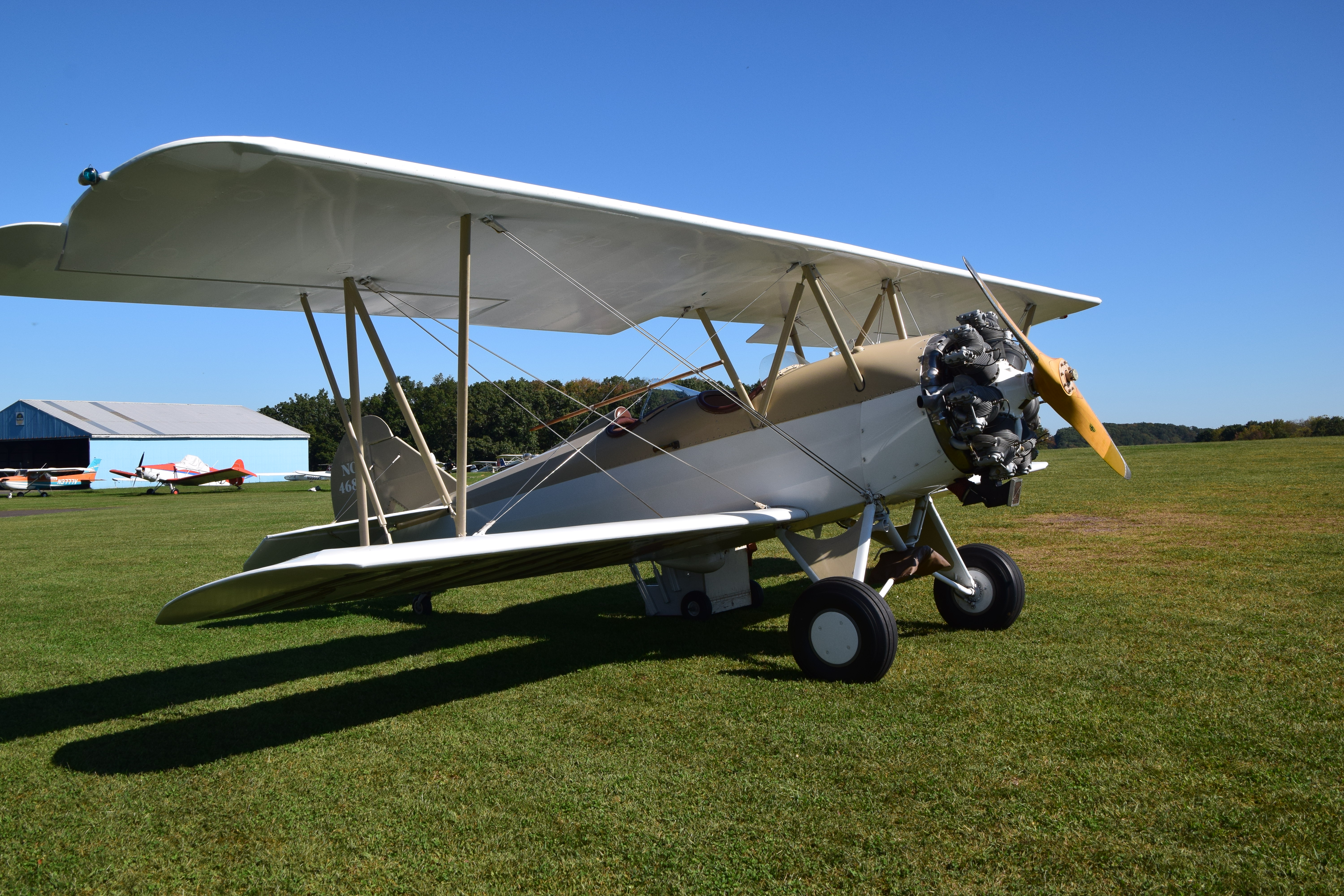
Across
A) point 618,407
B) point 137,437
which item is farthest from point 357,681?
point 137,437

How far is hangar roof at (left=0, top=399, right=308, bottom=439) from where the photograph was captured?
1983 inches

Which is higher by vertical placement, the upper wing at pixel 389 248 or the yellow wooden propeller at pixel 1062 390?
the upper wing at pixel 389 248

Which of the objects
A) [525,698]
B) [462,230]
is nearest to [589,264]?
[462,230]

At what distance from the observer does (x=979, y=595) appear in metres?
6.14

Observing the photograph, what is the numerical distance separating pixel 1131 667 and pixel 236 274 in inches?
254

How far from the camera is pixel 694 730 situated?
413 centimetres

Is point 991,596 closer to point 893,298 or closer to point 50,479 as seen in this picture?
point 893,298

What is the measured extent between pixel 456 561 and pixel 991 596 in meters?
4.03

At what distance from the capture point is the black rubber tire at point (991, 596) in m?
6.04

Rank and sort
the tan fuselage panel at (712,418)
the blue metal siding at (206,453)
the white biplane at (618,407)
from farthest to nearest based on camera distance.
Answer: the blue metal siding at (206,453), the tan fuselage panel at (712,418), the white biplane at (618,407)

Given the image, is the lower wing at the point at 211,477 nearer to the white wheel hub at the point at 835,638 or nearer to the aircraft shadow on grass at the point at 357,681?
the aircraft shadow on grass at the point at 357,681

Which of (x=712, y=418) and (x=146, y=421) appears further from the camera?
(x=146, y=421)

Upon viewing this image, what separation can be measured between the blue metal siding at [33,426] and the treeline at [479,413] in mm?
14686

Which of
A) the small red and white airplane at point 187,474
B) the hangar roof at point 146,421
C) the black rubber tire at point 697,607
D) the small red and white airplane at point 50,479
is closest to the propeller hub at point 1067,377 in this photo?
the black rubber tire at point 697,607
